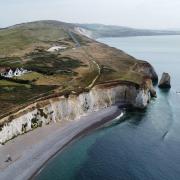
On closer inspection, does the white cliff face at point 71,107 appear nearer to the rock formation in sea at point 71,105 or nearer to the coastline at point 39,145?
the rock formation in sea at point 71,105

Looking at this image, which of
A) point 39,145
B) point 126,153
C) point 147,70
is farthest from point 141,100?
point 147,70

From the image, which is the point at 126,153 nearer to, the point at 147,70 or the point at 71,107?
the point at 71,107

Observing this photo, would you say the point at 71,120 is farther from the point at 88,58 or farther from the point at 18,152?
the point at 88,58

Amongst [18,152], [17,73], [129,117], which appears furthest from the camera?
[17,73]

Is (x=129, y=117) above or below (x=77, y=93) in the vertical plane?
below

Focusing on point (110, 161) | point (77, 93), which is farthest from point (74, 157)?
point (77, 93)

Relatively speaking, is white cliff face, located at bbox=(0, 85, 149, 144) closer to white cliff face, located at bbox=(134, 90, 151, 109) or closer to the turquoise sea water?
white cliff face, located at bbox=(134, 90, 151, 109)
